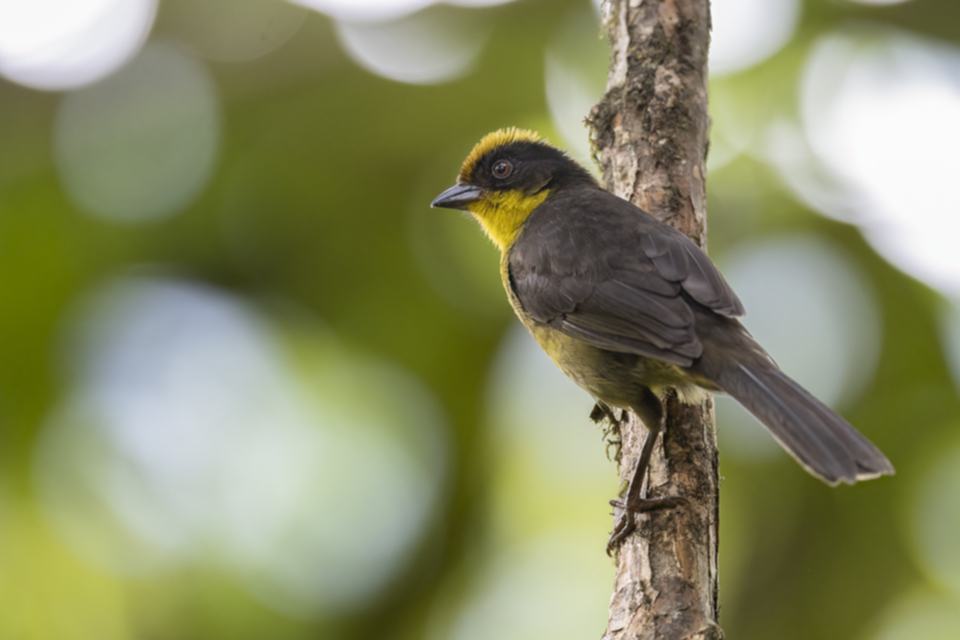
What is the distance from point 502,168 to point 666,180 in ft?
3.46

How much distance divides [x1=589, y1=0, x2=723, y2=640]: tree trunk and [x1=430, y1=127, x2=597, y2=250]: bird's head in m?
0.28

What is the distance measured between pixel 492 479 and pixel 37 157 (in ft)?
14.1

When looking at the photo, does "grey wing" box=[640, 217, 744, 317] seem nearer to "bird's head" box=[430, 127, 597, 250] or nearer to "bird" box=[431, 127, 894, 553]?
"bird" box=[431, 127, 894, 553]

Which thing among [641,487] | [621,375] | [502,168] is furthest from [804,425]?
[502,168]

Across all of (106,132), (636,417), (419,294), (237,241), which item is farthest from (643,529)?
(106,132)

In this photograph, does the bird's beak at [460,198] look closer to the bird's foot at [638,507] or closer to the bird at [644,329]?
the bird at [644,329]

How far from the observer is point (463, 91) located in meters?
6.92

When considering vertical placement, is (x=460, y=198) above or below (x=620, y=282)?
above

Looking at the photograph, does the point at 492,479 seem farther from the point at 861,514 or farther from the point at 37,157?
the point at 37,157

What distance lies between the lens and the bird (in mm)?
2484

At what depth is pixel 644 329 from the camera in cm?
286

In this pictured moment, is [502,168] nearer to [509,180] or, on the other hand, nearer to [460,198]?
[509,180]

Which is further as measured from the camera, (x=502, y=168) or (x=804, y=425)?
(x=502, y=168)

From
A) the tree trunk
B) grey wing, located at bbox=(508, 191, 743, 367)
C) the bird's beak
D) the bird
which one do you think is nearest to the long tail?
the bird
